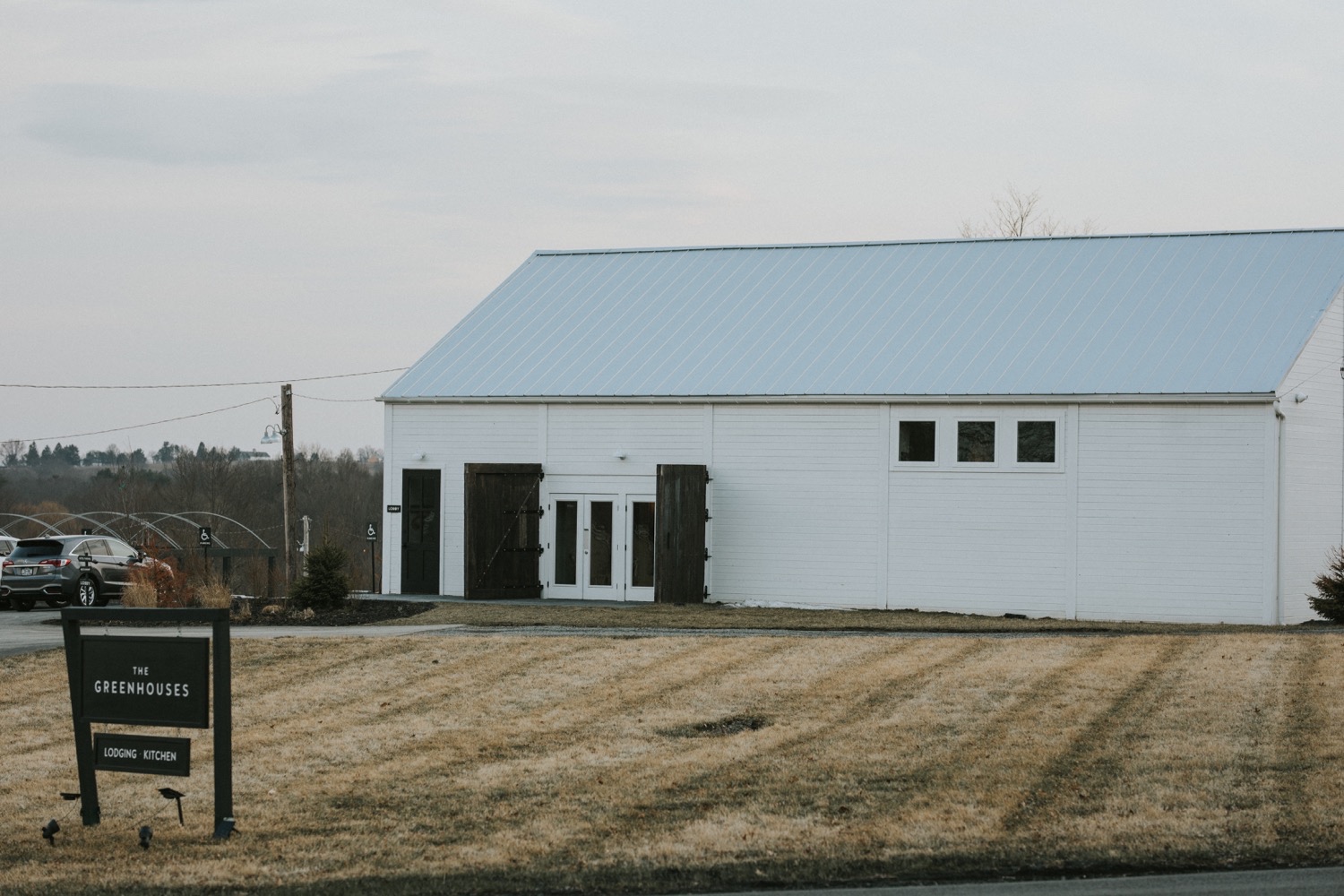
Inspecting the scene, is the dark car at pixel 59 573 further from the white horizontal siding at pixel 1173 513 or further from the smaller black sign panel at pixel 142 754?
the smaller black sign panel at pixel 142 754

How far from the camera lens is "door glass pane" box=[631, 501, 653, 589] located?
30.5 meters

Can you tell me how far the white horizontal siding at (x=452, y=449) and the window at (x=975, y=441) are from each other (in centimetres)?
872

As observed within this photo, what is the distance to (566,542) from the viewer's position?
31.2m

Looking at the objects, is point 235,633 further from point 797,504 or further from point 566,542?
point 797,504

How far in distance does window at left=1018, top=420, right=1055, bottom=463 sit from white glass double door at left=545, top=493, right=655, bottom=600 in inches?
291

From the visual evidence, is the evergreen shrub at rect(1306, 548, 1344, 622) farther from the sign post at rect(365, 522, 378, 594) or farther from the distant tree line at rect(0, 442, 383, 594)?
the distant tree line at rect(0, 442, 383, 594)

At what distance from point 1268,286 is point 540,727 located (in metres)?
20.8

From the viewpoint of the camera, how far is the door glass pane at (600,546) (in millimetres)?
30812

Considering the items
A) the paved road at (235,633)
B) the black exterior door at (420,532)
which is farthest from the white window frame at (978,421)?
the black exterior door at (420,532)

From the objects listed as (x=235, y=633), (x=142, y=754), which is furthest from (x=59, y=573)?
(x=142, y=754)

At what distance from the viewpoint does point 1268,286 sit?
29391 mm

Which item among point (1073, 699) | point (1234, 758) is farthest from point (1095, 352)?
point (1234, 758)

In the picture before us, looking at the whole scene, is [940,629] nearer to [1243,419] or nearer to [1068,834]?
[1243,419]

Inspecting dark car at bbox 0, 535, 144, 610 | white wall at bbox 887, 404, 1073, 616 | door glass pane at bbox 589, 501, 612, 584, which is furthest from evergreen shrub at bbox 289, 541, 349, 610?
white wall at bbox 887, 404, 1073, 616
